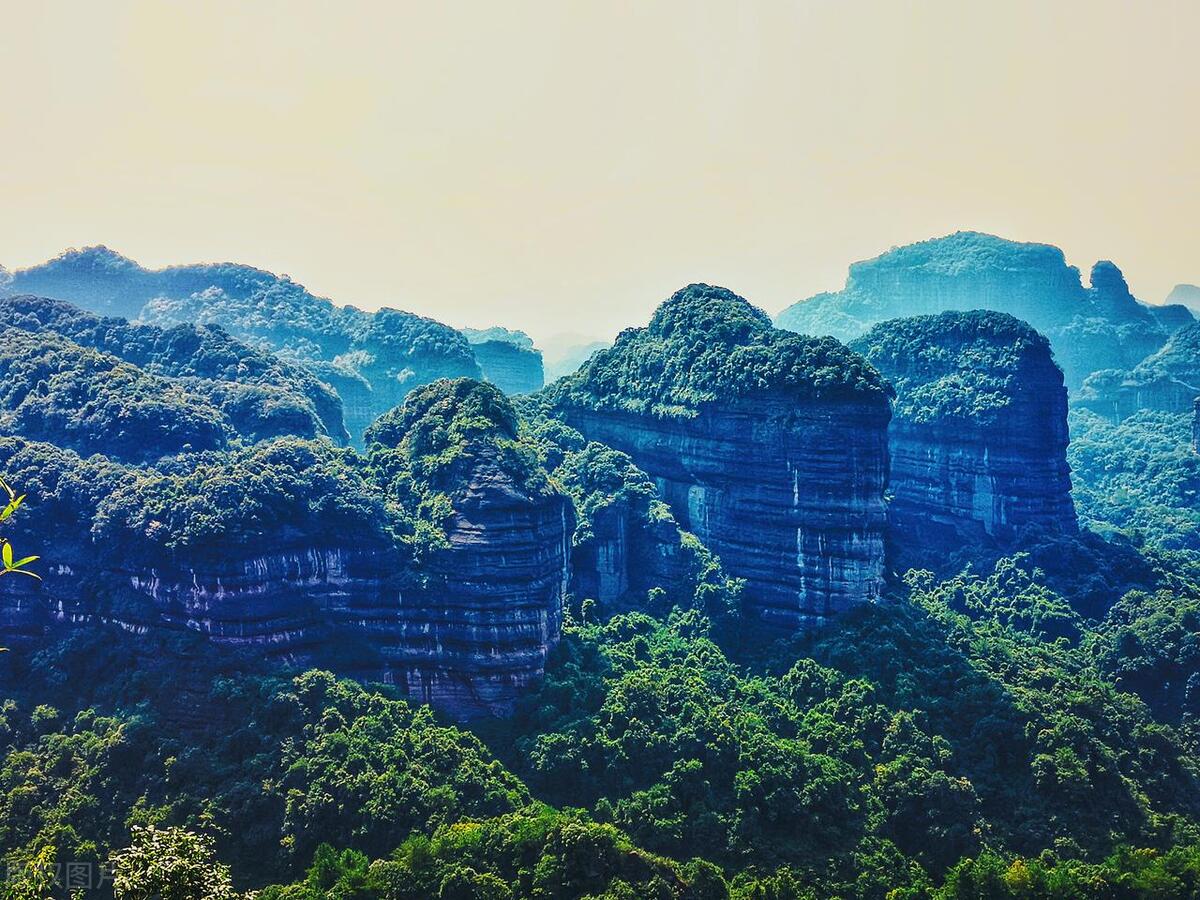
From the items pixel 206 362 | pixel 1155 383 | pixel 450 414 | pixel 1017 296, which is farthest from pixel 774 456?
pixel 1017 296

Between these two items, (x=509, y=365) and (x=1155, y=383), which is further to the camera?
(x=509, y=365)

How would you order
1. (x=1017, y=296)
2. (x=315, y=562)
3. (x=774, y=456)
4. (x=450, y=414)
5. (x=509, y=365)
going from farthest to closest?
(x=1017, y=296) < (x=509, y=365) < (x=774, y=456) < (x=450, y=414) < (x=315, y=562)

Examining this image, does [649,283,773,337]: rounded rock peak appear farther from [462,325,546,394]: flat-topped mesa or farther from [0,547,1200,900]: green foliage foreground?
[462,325,546,394]: flat-topped mesa

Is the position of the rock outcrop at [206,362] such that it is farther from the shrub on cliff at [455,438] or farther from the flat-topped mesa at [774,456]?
the flat-topped mesa at [774,456]

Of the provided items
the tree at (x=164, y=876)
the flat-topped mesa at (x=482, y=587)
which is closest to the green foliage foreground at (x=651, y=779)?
the flat-topped mesa at (x=482, y=587)

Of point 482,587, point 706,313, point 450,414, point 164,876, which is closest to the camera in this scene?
point 164,876

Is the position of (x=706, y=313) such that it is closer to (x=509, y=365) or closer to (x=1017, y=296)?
(x=509, y=365)

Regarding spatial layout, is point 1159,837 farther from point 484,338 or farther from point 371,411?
Result: point 484,338
